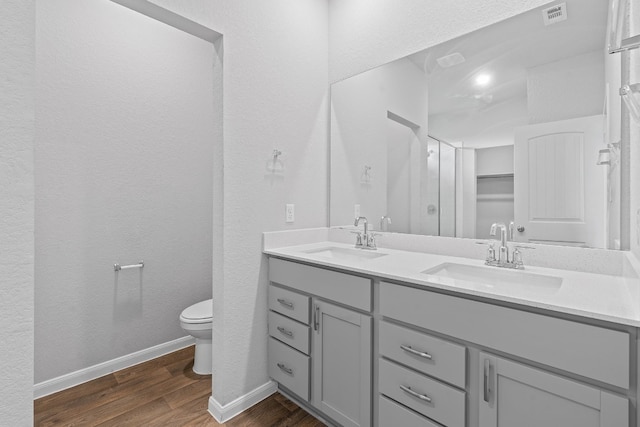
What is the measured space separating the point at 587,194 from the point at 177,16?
1983 mm

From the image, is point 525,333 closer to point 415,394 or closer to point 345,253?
point 415,394

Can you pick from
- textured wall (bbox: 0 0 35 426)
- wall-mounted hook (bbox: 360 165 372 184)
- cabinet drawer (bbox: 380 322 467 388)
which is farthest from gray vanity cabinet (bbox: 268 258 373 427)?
textured wall (bbox: 0 0 35 426)

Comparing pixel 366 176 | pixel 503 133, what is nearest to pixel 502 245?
pixel 503 133

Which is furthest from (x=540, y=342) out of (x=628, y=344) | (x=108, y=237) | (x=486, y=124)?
(x=108, y=237)

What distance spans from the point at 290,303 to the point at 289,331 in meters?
0.16

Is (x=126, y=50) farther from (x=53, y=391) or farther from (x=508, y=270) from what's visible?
(x=508, y=270)

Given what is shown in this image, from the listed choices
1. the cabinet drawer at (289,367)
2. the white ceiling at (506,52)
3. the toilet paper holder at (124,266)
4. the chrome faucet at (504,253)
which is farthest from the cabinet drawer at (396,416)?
the toilet paper holder at (124,266)

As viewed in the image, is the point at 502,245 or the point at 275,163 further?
the point at 275,163

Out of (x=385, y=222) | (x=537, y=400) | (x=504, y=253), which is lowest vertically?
(x=537, y=400)

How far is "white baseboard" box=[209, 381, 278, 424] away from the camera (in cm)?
165

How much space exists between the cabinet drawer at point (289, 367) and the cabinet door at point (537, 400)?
0.88 m

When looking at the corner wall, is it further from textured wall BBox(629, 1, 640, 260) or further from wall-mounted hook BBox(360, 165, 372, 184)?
textured wall BBox(629, 1, 640, 260)

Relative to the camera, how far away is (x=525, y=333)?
3.11ft

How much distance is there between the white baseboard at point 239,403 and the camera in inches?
65.1
